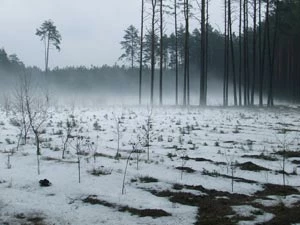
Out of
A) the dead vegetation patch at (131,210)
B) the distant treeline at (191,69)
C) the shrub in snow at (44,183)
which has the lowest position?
the dead vegetation patch at (131,210)

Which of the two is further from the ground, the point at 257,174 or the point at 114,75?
the point at 114,75

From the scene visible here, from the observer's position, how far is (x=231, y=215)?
172 inches

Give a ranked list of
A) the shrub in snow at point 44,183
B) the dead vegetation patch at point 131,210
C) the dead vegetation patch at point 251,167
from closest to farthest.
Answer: the dead vegetation patch at point 131,210 → the shrub in snow at point 44,183 → the dead vegetation patch at point 251,167

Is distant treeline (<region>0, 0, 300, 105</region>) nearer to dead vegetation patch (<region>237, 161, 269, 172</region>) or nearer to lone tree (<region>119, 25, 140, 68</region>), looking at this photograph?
lone tree (<region>119, 25, 140, 68</region>)

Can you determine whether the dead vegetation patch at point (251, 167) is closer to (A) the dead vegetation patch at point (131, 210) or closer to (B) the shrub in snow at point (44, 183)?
(A) the dead vegetation patch at point (131, 210)

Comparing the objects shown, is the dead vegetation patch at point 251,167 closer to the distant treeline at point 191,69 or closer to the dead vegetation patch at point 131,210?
the dead vegetation patch at point 131,210

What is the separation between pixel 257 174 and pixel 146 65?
6031cm

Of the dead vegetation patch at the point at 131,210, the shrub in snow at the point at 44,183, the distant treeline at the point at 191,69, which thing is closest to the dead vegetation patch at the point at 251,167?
the dead vegetation patch at the point at 131,210

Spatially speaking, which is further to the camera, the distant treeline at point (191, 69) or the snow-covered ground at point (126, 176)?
the distant treeline at point (191, 69)

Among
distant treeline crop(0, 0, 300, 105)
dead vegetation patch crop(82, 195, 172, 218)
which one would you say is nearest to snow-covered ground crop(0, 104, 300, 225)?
dead vegetation patch crop(82, 195, 172, 218)

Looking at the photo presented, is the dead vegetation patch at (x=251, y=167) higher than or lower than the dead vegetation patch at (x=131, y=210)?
higher

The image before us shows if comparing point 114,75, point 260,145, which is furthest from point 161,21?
point 114,75

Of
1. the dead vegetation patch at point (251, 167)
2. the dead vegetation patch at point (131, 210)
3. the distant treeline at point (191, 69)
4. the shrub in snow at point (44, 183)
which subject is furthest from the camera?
the distant treeline at point (191, 69)

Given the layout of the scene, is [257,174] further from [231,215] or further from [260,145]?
[260,145]
